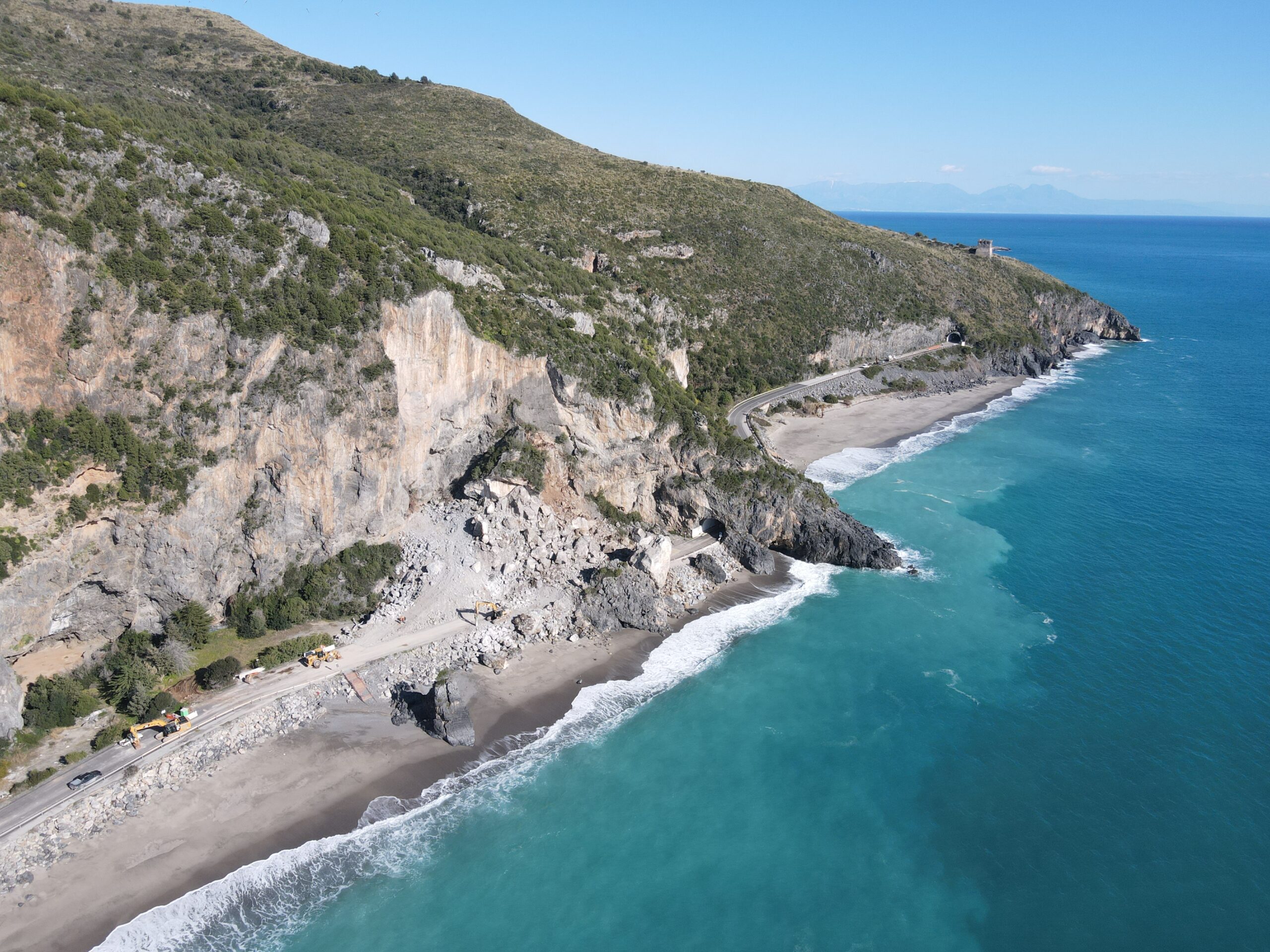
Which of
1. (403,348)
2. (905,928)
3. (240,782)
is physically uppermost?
(403,348)

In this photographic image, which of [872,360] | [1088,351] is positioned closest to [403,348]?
[872,360]

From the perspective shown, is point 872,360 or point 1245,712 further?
point 872,360

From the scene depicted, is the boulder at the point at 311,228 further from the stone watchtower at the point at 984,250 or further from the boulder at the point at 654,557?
the stone watchtower at the point at 984,250

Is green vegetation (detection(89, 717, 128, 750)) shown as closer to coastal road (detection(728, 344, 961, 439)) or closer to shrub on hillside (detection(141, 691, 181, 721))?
shrub on hillside (detection(141, 691, 181, 721))

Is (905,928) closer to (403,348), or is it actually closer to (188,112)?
(403,348)

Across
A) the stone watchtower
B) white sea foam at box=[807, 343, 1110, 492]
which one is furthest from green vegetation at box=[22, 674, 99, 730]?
the stone watchtower

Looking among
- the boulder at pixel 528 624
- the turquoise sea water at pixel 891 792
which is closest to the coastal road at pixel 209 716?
the boulder at pixel 528 624
